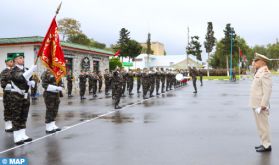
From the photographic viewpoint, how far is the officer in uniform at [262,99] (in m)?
7.21

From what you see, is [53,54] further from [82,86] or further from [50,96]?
[82,86]

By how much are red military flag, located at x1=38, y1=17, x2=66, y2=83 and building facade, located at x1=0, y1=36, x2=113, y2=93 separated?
47.9 feet

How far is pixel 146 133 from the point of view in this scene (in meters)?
9.27

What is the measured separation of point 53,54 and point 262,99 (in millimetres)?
5265

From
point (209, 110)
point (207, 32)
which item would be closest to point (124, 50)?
point (207, 32)

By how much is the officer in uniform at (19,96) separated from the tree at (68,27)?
2812 inches

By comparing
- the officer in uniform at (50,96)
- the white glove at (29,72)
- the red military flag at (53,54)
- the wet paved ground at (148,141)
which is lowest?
the wet paved ground at (148,141)

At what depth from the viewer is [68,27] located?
78.8m

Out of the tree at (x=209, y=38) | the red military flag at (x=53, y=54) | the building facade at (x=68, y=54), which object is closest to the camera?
the red military flag at (x=53, y=54)

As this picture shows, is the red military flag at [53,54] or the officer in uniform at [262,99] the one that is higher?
the red military flag at [53,54]

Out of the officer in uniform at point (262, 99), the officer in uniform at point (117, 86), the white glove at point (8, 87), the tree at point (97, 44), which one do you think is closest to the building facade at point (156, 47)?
the tree at point (97, 44)

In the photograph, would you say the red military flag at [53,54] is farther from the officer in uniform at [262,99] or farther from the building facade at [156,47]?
the building facade at [156,47]

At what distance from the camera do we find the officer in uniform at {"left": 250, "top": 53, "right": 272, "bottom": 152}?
7207 mm

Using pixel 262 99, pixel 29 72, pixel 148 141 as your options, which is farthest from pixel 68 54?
pixel 262 99
